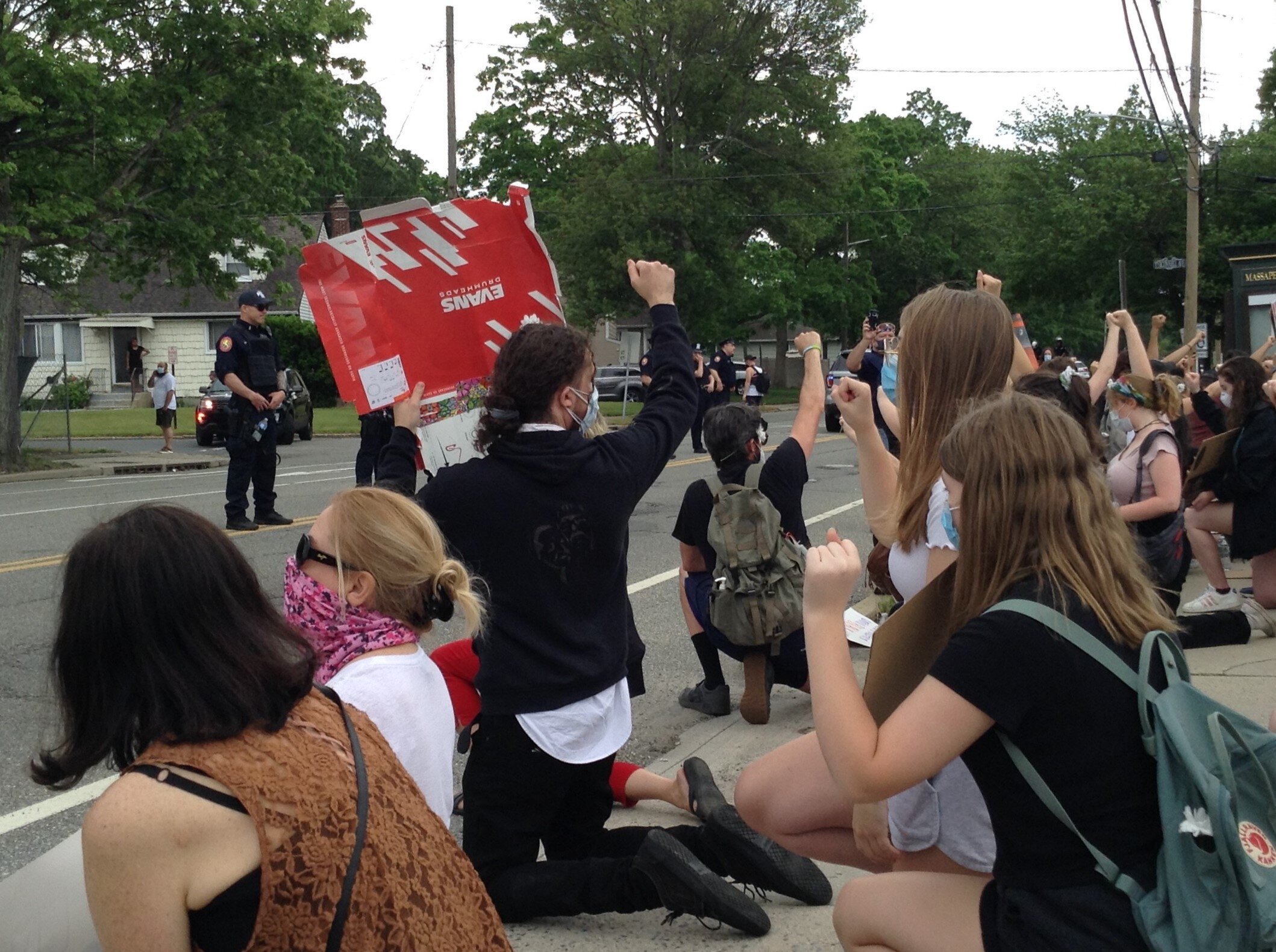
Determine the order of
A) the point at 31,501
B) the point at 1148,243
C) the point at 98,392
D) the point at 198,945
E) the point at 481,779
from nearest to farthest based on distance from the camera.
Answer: the point at 198,945
the point at 481,779
the point at 31,501
the point at 1148,243
the point at 98,392

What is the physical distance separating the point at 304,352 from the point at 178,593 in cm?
4188

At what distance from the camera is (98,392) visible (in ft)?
167

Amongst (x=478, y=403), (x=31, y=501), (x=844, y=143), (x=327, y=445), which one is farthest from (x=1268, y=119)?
(x=478, y=403)

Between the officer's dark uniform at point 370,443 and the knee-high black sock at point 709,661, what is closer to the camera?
the knee-high black sock at point 709,661

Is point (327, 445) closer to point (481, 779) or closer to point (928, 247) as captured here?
point (481, 779)

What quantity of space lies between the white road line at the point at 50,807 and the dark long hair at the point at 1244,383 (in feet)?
21.0

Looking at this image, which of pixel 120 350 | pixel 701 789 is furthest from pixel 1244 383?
pixel 120 350

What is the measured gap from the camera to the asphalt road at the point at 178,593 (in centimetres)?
494

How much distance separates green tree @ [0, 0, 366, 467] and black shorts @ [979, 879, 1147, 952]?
1908 cm

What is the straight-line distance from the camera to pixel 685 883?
3467 mm

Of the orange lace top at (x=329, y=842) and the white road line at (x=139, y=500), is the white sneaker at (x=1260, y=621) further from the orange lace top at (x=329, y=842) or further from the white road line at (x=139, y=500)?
the white road line at (x=139, y=500)

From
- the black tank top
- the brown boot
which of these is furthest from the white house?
the black tank top

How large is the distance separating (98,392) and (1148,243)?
3915cm

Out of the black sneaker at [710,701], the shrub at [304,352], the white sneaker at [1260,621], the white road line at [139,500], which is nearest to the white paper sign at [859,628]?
the black sneaker at [710,701]
